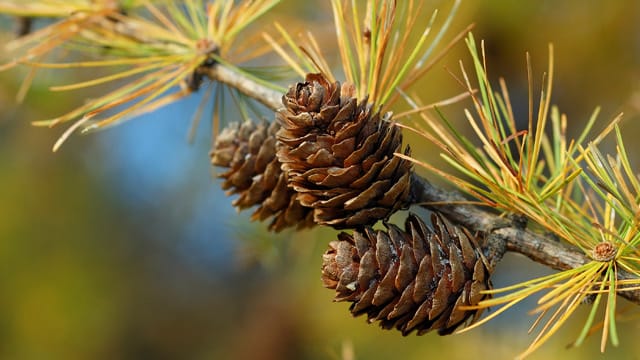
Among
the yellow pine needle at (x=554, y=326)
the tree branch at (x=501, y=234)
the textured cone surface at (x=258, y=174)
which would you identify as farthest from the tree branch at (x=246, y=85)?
the yellow pine needle at (x=554, y=326)

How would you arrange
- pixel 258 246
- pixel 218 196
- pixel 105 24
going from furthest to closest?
pixel 218 196, pixel 258 246, pixel 105 24

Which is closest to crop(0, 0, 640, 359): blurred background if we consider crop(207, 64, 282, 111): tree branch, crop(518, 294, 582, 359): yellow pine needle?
crop(207, 64, 282, 111): tree branch

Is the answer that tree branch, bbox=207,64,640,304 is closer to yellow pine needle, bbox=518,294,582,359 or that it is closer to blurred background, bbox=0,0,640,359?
yellow pine needle, bbox=518,294,582,359

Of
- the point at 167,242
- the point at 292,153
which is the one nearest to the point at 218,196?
the point at 167,242

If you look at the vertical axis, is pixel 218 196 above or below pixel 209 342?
above

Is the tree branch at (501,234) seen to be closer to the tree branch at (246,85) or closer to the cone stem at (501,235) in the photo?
the cone stem at (501,235)

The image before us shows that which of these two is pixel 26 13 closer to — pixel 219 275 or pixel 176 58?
pixel 176 58
